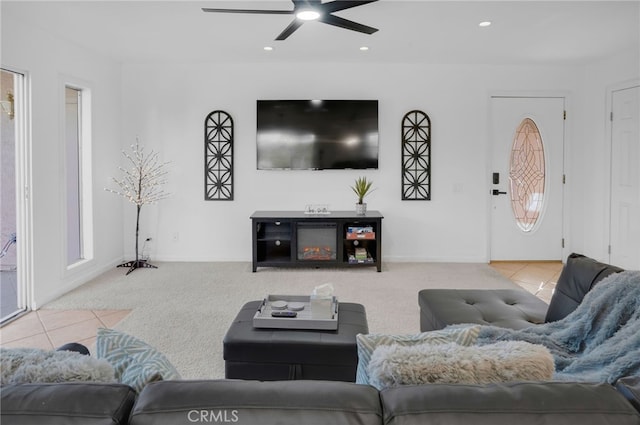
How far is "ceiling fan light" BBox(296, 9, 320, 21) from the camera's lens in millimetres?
2990

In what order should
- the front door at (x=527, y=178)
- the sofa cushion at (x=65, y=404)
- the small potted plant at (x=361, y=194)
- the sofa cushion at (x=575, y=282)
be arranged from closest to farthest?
1. the sofa cushion at (x=65, y=404)
2. the sofa cushion at (x=575, y=282)
3. the small potted plant at (x=361, y=194)
4. the front door at (x=527, y=178)

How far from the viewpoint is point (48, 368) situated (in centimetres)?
100

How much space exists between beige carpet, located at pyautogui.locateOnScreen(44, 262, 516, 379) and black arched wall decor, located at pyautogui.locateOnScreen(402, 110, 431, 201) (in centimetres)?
93

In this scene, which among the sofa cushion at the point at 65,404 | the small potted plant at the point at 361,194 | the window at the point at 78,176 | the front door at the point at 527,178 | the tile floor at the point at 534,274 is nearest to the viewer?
the sofa cushion at the point at 65,404

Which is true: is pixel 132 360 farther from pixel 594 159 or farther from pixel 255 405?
pixel 594 159

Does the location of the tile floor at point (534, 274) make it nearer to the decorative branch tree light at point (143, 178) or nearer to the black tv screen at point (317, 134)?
the black tv screen at point (317, 134)

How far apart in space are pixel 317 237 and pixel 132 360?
4.14m

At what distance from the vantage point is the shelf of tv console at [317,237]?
17.1 ft

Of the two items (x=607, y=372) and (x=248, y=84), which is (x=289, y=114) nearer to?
(x=248, y=84)

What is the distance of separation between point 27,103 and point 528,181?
5.57 m

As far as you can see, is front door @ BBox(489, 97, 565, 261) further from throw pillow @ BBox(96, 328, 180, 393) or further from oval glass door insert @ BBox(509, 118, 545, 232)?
throw pillow @ BBox(96, 328, 180, 393)

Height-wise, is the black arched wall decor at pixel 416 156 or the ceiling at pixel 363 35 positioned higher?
the ceiling at pixel 363 35

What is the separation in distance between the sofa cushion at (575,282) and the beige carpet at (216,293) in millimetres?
1211

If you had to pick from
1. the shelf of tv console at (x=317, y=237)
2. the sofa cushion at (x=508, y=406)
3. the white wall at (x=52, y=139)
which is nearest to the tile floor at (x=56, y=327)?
the white wall at (x=52, y=139)
